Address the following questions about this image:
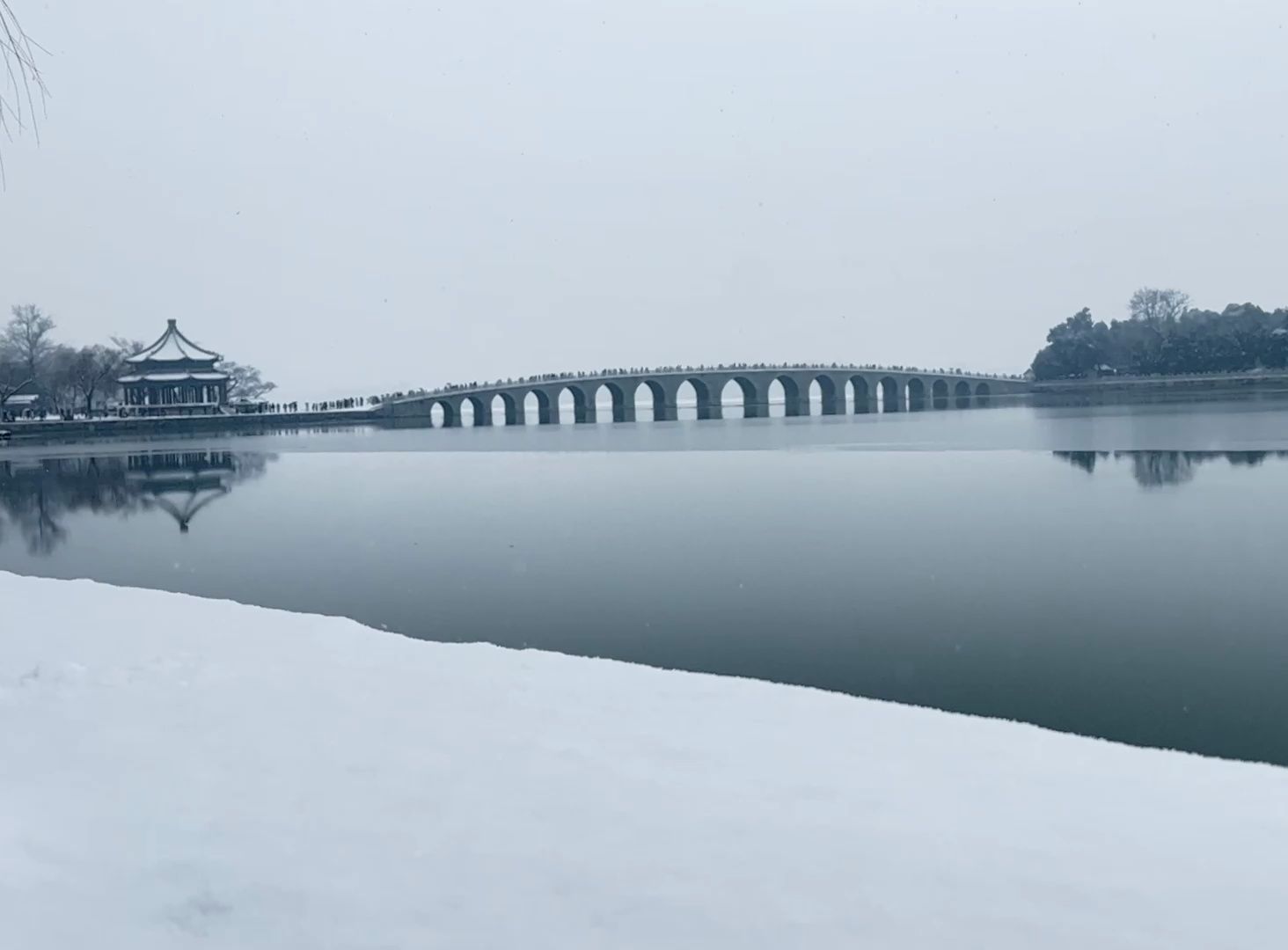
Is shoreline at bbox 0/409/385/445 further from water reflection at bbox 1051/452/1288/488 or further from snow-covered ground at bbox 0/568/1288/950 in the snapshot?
snow-covered ground at bbox 0/568/1288/950

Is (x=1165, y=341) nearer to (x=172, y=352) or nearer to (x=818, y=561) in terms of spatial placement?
(x=172, y=352)

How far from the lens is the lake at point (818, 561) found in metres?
8.98

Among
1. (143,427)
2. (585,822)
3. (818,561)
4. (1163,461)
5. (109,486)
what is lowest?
(818,561)

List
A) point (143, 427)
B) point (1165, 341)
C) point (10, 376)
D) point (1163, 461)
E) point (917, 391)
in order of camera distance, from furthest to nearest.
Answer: point (917, 391) → point (1165, 341) → point (10, 376) → point (143, 427) → point (1163, 461)

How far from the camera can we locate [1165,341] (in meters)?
96.6

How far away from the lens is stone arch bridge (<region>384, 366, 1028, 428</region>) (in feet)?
310

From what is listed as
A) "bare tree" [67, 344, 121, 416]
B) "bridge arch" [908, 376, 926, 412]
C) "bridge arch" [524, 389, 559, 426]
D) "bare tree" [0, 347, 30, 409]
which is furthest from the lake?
"bridge arch" [908, 376, 926, 412]

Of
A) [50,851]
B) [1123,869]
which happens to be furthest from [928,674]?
[50,851]

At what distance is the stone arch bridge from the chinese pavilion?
14.7 metres

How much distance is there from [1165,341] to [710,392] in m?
41.4

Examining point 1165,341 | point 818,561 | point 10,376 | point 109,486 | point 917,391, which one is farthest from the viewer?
point 917,391

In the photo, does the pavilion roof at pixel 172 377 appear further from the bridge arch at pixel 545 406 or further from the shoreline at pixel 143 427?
the bridge arch at pixel 545 406

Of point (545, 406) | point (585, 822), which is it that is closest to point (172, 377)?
point (545, 406)

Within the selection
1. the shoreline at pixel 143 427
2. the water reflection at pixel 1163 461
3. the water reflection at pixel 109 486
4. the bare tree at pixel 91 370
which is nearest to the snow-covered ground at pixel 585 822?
the water reflection at pixel 109 486
